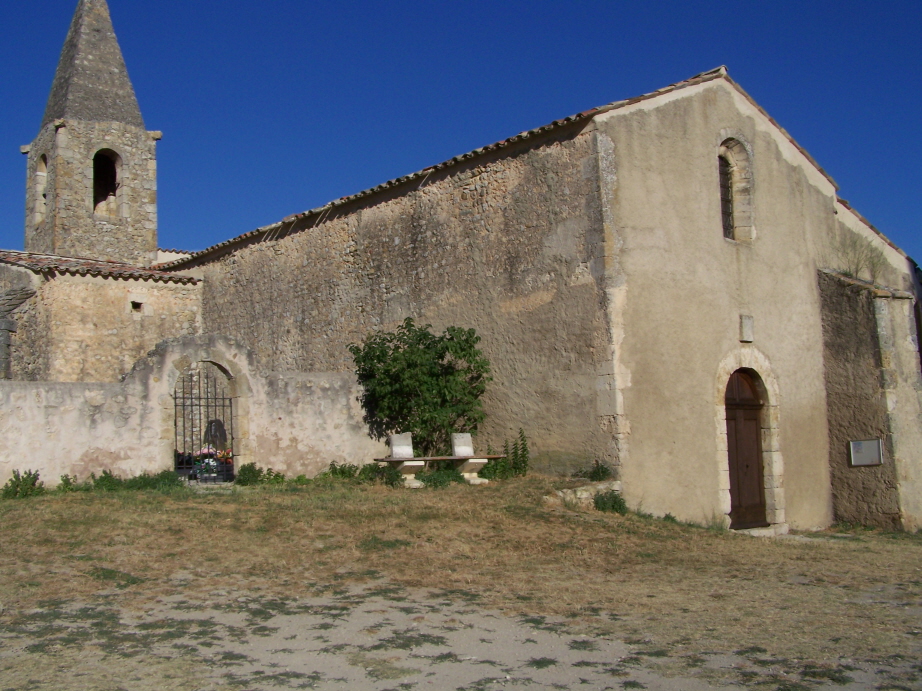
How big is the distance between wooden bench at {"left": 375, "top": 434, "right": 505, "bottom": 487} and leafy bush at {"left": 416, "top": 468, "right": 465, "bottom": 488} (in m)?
0.09

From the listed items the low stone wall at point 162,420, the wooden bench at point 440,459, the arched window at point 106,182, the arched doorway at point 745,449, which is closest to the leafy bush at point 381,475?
the wooden bench at point 440,459

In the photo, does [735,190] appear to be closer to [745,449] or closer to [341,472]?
[745,449]

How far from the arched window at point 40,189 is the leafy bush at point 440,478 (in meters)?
13.3

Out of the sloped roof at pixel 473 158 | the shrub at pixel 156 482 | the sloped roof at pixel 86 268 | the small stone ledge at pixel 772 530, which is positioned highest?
the sloped roof at pixel 473 158

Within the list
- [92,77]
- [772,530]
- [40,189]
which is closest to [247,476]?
[772,530]

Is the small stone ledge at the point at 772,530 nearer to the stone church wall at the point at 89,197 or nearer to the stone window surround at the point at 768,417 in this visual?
the stone window surround at the point at 768,417

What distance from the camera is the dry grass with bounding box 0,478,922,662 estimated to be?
6199 millimetres

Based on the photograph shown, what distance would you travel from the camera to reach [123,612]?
609cm

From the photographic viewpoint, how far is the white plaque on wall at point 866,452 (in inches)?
523

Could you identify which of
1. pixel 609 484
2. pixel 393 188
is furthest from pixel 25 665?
pixel 393 188

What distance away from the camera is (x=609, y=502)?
10.7 m

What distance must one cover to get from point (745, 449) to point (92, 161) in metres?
15.8

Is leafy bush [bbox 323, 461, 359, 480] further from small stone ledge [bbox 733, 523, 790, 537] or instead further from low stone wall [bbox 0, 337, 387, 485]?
small stone ledge [bbox 733, 523, 790, 537]

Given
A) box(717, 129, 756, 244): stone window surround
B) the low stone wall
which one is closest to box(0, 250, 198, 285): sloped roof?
the low stone wall
